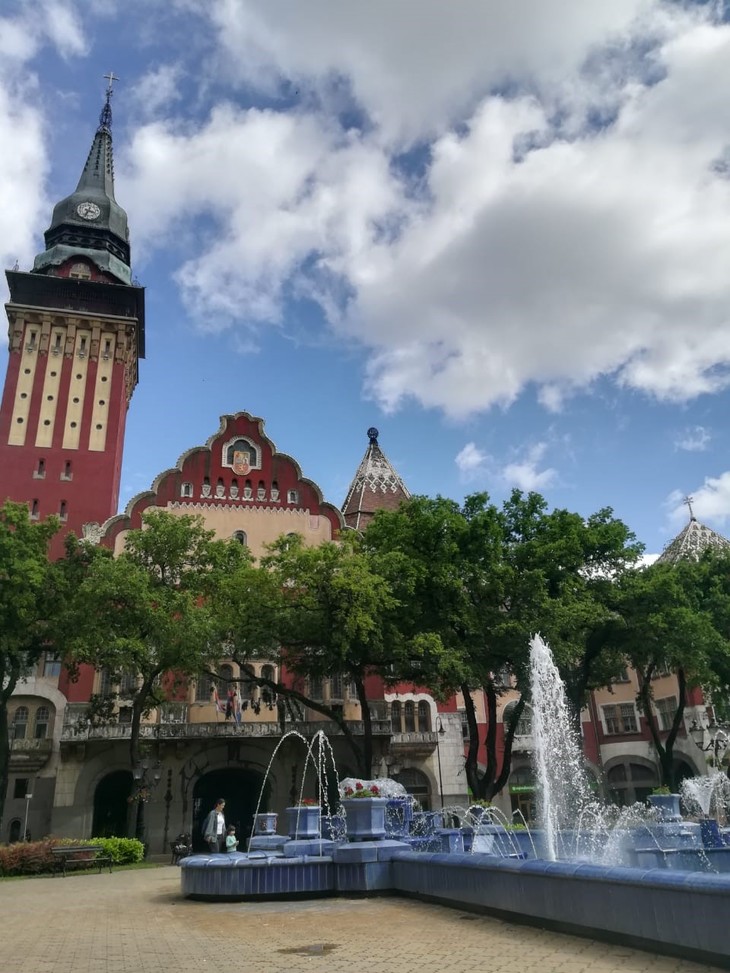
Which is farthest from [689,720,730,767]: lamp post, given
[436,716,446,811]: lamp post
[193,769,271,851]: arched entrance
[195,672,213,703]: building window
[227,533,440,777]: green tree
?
[195,672,213,703]: building window

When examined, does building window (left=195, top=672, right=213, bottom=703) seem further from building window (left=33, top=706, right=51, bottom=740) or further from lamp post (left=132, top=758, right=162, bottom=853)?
building window (left=33, top=706, right=51, bottom=740)

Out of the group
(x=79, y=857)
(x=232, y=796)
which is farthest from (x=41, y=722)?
Result: (x=79, y=857)

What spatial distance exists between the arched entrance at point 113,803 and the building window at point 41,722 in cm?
364

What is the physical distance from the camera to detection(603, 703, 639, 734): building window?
46406 mm

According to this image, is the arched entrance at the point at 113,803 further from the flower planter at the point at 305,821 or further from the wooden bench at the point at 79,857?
the flower planter at the point at 305,821

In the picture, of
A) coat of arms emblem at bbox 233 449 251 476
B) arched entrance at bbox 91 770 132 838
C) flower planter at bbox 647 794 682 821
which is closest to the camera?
flower planter at bbox 647 794 682 821

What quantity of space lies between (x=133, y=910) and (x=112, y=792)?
2420 centimetres

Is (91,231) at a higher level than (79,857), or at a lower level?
higher

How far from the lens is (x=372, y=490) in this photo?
51.7 m

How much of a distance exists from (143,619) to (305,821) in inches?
522

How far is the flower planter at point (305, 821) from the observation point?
→ 15.1 m

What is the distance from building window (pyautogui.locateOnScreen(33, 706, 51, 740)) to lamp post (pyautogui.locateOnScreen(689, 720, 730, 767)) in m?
34.8

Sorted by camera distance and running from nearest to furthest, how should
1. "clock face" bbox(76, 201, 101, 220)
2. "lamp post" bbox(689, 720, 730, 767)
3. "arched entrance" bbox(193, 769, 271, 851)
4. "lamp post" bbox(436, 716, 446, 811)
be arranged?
"arched entrance" bbox(193, 769, 271, 851), "lamp post" bbox(436, 716, 446, 811), "lamp post" bbox(689, 720, 730, 767), "clock face" bbox(76, 201, 101, 220)

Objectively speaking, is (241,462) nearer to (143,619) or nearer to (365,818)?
(143,619)
